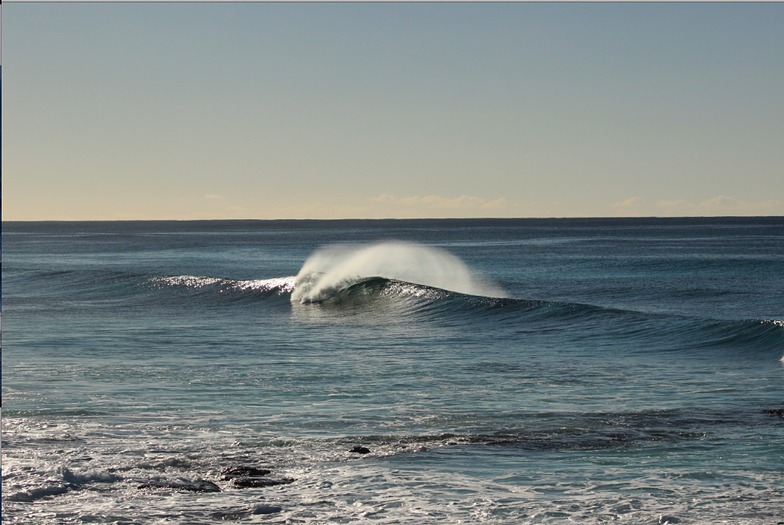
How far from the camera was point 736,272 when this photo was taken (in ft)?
172

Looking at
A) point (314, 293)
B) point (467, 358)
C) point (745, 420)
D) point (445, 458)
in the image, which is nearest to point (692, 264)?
point (314, 293)

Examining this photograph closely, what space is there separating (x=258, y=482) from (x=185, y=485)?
851 mm

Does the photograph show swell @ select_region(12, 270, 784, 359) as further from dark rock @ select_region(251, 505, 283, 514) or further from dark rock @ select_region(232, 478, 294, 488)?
dark rock @ select_region(251, 505, 283, 514)

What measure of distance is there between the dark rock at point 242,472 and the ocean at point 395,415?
71mm

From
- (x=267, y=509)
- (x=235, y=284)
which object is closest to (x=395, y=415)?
(x=267, y=509)

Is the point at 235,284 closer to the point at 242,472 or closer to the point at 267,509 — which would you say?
the point at 242,472

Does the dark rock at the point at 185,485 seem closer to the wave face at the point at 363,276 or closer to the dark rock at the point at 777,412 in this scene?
the dark rock at the point at 777,412

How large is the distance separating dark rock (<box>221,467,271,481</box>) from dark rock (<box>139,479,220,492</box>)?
0.28 m

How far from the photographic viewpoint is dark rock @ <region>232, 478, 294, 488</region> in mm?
11195

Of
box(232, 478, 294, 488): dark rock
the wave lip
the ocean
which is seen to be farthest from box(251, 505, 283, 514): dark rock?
the wave lip

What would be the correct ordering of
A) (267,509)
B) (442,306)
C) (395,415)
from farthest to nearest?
(442,306) < (395,415) < (267,509)

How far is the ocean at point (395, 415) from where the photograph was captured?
10.7 m

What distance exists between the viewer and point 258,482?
11305 millimetres

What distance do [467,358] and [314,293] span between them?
1717 cm
